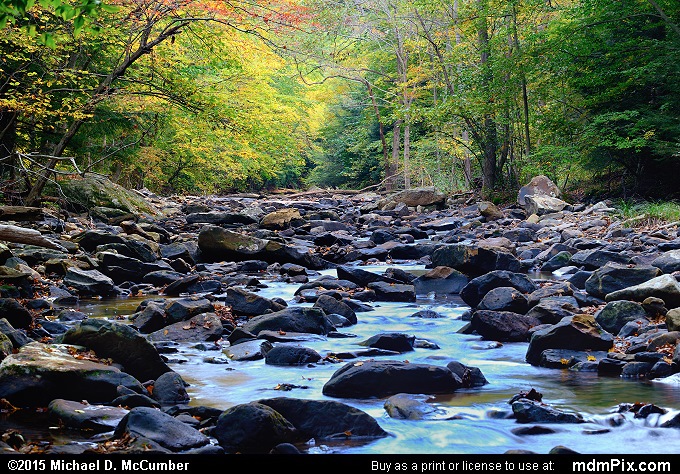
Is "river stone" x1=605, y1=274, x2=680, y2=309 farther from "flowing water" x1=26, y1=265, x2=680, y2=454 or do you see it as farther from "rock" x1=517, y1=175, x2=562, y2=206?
"rock" x1=517, y1=175, x2=562, y2=206

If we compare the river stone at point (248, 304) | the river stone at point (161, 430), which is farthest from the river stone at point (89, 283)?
the river stone at point (161, 430)

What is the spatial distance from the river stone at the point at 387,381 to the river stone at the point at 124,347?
131 centimetres

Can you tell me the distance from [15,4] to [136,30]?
1020 cm

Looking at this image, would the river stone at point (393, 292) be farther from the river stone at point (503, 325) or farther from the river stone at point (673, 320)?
the river stone at point (673, 320)

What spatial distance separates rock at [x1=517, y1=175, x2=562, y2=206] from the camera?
17688 millimetres

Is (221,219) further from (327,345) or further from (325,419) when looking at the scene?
(325,419)

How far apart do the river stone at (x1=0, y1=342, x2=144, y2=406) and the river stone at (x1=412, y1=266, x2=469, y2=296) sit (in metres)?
5.34

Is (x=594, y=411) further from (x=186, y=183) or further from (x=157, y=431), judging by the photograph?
(x=186, y=183)

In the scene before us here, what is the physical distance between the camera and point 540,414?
4.11 metres

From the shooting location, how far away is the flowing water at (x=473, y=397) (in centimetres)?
374

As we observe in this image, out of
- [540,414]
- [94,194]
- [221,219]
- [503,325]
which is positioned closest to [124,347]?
[540,414]

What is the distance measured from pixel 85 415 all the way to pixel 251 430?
1.04 m

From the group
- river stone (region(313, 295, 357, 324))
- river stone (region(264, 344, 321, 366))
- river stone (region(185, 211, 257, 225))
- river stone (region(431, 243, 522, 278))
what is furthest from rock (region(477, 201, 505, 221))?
river stone (region(264, 344, 321, 366))

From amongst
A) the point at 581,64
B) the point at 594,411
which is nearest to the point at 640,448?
the point at 594,411
